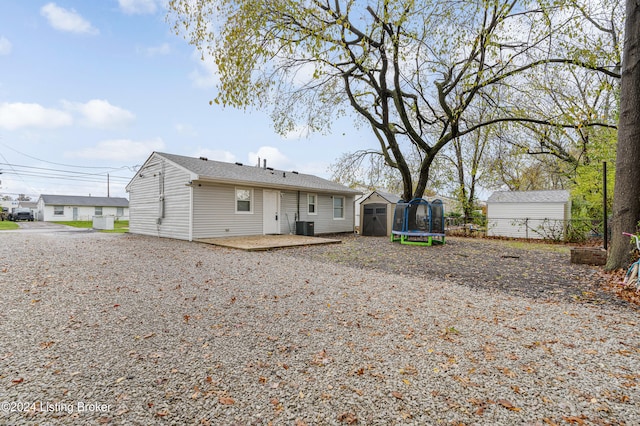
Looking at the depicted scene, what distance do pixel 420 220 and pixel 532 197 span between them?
29.5 ft

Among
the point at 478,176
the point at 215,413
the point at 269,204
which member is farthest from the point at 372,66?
the point at 478,176

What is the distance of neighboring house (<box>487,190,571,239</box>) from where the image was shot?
1588 centimetres

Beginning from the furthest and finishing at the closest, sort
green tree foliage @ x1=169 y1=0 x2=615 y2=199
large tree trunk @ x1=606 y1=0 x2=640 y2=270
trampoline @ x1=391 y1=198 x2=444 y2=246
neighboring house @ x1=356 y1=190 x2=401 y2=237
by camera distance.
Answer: neighboring house @ x1=356 y1=190 x2=401 y2=237 < trampoline @ x1=391 y1=198 x2=444 y2=246 < green tree foliage @ x1=169 y1=0 x2=615 y2=199 < large tree trunk @ x1=606 y1=0 x2=640 y2=270

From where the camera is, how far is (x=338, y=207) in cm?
1753

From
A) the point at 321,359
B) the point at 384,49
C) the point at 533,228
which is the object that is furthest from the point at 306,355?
the point at 533,228

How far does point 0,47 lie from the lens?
921 centimetres

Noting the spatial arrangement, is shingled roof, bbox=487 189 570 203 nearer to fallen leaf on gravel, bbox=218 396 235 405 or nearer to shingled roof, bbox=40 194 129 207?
fallen leaf on gravel, bbox=218 396 235 405

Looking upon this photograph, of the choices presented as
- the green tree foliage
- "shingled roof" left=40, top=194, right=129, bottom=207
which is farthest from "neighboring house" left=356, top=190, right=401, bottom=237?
"shingled roof" left=40, top=194, right=129, bottom=207

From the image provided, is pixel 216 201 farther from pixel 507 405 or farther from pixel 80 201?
pixel 80 201

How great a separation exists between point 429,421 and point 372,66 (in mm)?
11470

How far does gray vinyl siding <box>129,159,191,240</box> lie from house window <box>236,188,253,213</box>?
2.08 m

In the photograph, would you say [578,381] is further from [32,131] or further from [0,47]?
[32,131]

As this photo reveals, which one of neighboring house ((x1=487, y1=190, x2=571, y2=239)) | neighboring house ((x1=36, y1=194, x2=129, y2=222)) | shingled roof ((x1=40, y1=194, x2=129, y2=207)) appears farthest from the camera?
shingled roof ((x1=40, y1=194, x2=129, y2=207))

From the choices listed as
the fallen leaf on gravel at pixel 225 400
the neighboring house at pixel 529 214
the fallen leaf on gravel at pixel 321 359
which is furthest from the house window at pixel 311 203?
the fallen leaf on gravel at pixel 225 400
